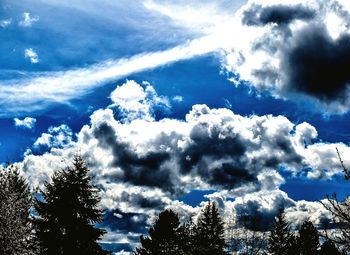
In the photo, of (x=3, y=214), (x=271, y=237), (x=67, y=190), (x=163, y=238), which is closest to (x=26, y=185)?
(x=67, y=190)

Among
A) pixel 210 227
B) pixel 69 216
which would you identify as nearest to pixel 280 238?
pixel 210 227

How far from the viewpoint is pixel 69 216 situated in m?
26.7

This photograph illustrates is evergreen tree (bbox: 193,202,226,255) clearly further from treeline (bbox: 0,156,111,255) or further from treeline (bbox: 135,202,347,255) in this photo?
treeline (bbox: 0,156,111,255)

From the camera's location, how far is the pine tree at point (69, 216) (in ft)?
84.6

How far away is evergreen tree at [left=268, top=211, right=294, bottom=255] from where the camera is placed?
1957 inches

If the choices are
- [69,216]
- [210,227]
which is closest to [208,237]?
[210,227]

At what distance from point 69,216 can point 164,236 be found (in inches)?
892

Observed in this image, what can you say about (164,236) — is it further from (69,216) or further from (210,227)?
(69,216)

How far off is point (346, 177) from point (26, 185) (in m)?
32.4

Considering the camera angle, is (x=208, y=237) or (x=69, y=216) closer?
(x=69, y=216)

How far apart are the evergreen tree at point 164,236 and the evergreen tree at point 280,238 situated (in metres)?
11.9

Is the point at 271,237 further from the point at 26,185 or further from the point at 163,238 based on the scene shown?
the point at 26,185

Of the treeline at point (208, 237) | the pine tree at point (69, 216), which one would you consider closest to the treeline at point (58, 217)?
the pine tree at point (69, 216)

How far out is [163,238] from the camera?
47531 millimetres
